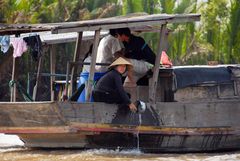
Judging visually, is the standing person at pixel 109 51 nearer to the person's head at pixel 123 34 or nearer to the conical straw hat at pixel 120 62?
the person's head at pixel 123 34

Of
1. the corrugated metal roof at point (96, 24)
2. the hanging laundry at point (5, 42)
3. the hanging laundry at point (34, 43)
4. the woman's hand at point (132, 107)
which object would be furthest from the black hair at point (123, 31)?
the hanging laundry at point (5, 42)

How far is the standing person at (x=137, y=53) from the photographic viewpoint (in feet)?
31.2

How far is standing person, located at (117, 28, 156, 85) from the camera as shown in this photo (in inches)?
375

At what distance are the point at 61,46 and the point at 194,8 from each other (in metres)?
4.81

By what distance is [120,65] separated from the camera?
888 cm

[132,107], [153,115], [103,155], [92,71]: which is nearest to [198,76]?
[153,115]

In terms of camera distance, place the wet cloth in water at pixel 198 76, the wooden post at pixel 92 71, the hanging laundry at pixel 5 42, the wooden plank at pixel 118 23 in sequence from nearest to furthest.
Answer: the wooden plank at pixel 118 23 < the wooden post at pixel 92 71 < the wet cloth in water at pixel 198 76 < the hanging laundry at pixel 5 42

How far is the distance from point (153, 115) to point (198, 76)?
950mm

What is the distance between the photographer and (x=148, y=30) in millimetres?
11023

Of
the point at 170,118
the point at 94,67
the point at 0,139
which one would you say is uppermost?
the point at 94,67

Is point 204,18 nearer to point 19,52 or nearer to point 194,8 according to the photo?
point 194,8

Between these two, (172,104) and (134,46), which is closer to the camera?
(172,104)

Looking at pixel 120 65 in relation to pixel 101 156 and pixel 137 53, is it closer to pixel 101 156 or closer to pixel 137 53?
pixel 137 53

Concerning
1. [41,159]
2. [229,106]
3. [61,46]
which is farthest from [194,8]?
[41,159]
